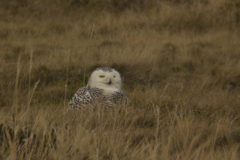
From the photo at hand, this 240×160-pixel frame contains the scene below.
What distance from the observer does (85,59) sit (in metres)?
4.31

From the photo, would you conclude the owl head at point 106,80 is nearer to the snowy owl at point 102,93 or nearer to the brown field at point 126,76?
the snowy owl at point 102,93

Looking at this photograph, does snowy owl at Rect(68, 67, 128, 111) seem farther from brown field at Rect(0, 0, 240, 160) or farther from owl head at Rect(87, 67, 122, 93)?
brown field at Rect(0, 0, 240, 160)

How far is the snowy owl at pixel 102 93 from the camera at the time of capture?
249 cm

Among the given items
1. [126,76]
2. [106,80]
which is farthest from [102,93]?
[126,76]

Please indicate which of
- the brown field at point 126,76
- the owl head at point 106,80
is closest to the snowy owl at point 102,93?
the owl head at point 106,80

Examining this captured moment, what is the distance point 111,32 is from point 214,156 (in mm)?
4947

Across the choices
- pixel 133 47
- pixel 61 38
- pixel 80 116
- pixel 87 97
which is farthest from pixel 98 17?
pixel 80 116

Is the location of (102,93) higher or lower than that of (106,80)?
lower

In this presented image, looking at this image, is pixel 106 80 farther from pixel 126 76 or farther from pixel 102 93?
pixel 126 76

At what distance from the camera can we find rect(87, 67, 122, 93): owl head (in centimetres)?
262

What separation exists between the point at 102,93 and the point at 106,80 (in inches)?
5.6

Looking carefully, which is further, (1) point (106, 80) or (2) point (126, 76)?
(2) point (126, 76)

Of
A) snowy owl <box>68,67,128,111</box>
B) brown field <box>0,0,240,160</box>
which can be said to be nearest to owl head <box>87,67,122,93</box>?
snowy owl <box>68,67,128,111</box>

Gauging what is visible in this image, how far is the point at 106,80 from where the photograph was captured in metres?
2.62
